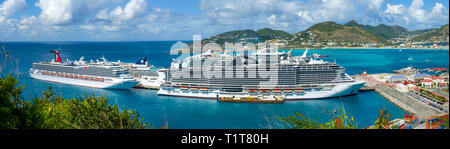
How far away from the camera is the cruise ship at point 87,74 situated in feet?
64.5

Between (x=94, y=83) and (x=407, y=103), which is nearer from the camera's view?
(x=407, y=103)

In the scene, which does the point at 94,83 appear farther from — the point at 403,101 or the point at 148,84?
the point at 403,101

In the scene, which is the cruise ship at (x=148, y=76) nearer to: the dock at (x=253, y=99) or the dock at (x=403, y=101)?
the dock at (x=253, y=99)

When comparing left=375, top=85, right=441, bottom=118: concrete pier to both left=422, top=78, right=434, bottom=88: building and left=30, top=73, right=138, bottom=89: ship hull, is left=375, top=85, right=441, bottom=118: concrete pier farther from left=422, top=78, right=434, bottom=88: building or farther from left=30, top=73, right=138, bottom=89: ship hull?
left=30, top=73, right=138, bottom=89: ship hull

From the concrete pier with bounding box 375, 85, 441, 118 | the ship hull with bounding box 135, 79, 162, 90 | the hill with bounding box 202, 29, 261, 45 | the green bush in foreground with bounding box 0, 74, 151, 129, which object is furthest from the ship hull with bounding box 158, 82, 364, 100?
the hill with bounding box 202, 29, 261, 45

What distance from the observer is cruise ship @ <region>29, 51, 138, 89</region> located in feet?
64.5

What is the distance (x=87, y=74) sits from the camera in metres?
21.2

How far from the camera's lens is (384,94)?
17.3 metres

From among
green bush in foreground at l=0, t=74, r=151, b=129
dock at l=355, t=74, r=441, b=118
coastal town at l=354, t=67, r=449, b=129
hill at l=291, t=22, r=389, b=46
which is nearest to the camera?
green bush in foreground at l=0, t=74, r=151, b=129

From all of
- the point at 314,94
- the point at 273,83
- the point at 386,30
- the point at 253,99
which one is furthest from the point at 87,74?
the point at 386,30

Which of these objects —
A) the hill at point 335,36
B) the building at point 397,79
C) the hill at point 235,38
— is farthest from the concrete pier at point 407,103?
the hill at point 335,36

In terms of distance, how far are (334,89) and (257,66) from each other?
15.4 feet
